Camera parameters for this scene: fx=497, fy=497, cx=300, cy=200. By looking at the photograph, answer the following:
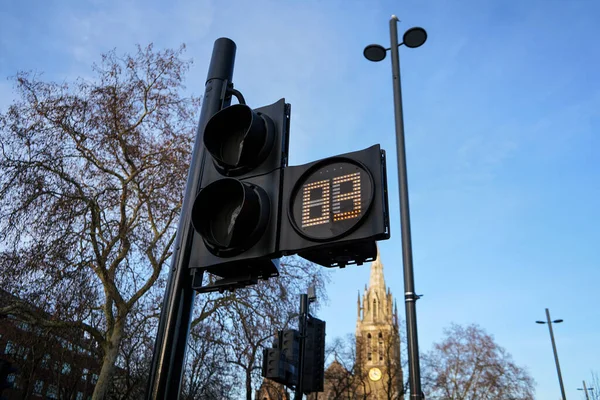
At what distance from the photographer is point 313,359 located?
31.9ft

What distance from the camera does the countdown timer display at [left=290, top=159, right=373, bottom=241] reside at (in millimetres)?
2390

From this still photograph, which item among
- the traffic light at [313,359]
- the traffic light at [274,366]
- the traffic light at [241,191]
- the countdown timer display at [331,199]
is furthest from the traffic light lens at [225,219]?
the traffic light at [313,359]

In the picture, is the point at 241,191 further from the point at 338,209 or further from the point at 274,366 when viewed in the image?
the point at 274,366

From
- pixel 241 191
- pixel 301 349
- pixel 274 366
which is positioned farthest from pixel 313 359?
pixel 241 191

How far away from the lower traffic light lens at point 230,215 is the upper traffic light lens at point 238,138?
22cm

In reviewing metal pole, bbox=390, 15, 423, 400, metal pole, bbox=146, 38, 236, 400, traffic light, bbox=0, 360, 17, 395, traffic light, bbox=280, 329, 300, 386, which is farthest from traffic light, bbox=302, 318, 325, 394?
metal pole, bbox=146, 38, 236, 400

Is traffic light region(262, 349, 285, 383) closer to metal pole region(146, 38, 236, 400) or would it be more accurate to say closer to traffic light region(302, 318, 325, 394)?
traffic light region(302, 318, 325, 394)

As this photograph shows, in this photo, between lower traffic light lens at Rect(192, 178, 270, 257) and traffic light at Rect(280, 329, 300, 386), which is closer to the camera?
lower traffic light lens at Rect(192, 178, 270, 257)

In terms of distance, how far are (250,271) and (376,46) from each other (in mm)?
5859

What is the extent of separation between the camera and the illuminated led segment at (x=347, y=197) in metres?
2.40

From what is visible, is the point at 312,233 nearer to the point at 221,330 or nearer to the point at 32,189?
the point at 32,189

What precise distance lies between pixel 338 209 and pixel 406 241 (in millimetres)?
2998

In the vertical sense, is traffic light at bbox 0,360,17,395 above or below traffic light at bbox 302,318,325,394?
below

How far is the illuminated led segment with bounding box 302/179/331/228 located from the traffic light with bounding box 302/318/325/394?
7.59 meters
